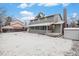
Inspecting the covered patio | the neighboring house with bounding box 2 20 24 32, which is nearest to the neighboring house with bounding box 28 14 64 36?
the covered patio

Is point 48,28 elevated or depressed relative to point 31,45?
elevated

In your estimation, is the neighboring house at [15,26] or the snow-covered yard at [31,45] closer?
the snow-covered yard at [31,45]

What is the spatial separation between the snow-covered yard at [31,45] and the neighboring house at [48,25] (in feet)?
0.31

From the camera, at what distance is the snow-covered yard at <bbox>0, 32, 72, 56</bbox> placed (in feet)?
13.0

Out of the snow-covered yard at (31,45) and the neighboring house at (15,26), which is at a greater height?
the neighboring house at (15,26)

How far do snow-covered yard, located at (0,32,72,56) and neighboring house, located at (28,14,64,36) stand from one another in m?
0.10

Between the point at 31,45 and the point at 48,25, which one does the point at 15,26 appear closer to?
the point at 31,45

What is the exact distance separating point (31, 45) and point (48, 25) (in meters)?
0.48

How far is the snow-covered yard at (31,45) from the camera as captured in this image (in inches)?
156

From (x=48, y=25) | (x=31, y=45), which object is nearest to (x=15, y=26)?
(x=31, y=45)

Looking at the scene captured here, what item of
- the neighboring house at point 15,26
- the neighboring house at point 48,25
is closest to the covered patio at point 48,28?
the neighboring house at point 48,25

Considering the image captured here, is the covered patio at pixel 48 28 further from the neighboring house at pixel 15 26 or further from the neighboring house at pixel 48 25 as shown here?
the neighboring house at pixel 15 26

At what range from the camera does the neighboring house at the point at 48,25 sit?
4.01 meters

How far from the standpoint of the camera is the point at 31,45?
403 cm
